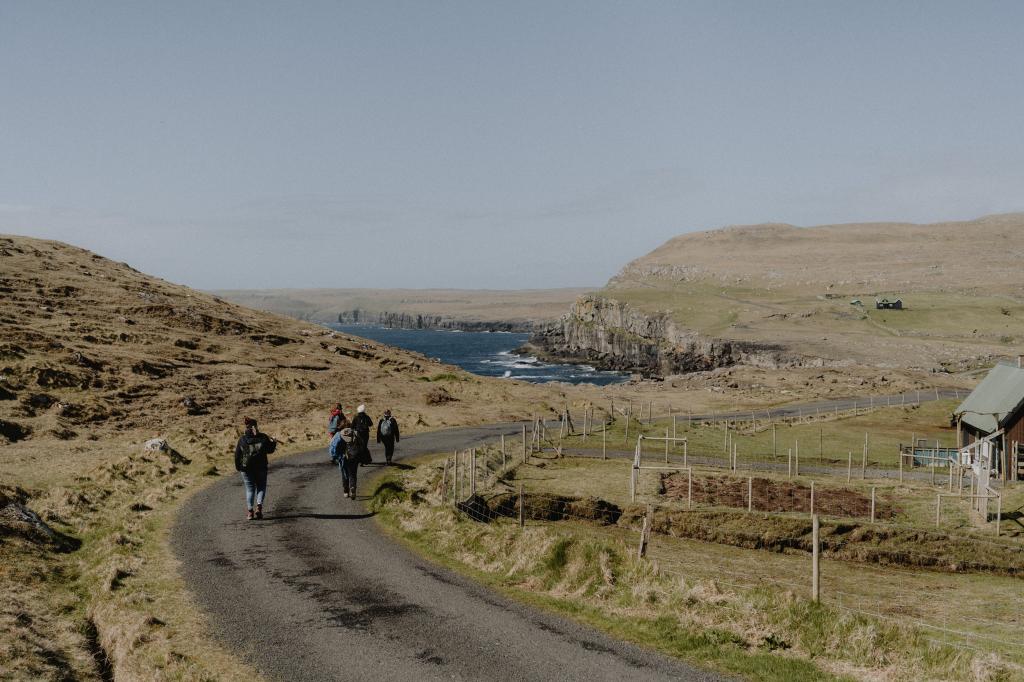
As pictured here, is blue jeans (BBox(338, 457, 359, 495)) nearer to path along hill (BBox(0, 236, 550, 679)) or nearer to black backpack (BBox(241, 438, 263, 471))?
black backpack (BBox(241, 438, 263, 471))

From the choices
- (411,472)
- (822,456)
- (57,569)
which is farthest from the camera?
(822,456)

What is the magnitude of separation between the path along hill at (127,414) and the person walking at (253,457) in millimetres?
2591

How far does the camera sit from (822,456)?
4569cm

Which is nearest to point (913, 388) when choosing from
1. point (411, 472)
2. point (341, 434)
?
point (411, 472)

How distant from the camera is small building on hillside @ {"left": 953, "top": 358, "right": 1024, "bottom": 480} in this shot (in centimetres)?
4178

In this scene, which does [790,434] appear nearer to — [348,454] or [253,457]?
[348,454]

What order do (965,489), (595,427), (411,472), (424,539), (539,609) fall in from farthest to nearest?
(595,427) < (965,489) < (411,472) < (424,539) < (539,609)

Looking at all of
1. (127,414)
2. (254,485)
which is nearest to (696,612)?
(254,485)

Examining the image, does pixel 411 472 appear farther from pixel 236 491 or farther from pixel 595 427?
pixel 595 427

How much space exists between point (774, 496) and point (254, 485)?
24.5 m

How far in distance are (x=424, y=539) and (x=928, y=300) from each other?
174 m

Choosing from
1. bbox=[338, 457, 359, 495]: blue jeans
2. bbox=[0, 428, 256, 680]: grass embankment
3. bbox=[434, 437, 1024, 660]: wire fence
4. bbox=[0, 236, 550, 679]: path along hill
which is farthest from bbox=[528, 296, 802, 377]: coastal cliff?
bbox=[0, 428, 256, 680]: grass embankment

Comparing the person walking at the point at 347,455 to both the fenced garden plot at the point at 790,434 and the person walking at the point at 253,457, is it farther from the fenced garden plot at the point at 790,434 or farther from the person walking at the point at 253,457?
the fenced garden plot at the point at 790,434

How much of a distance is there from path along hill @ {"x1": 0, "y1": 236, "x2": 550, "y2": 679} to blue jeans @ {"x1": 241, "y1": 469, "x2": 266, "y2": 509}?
2468 mm
